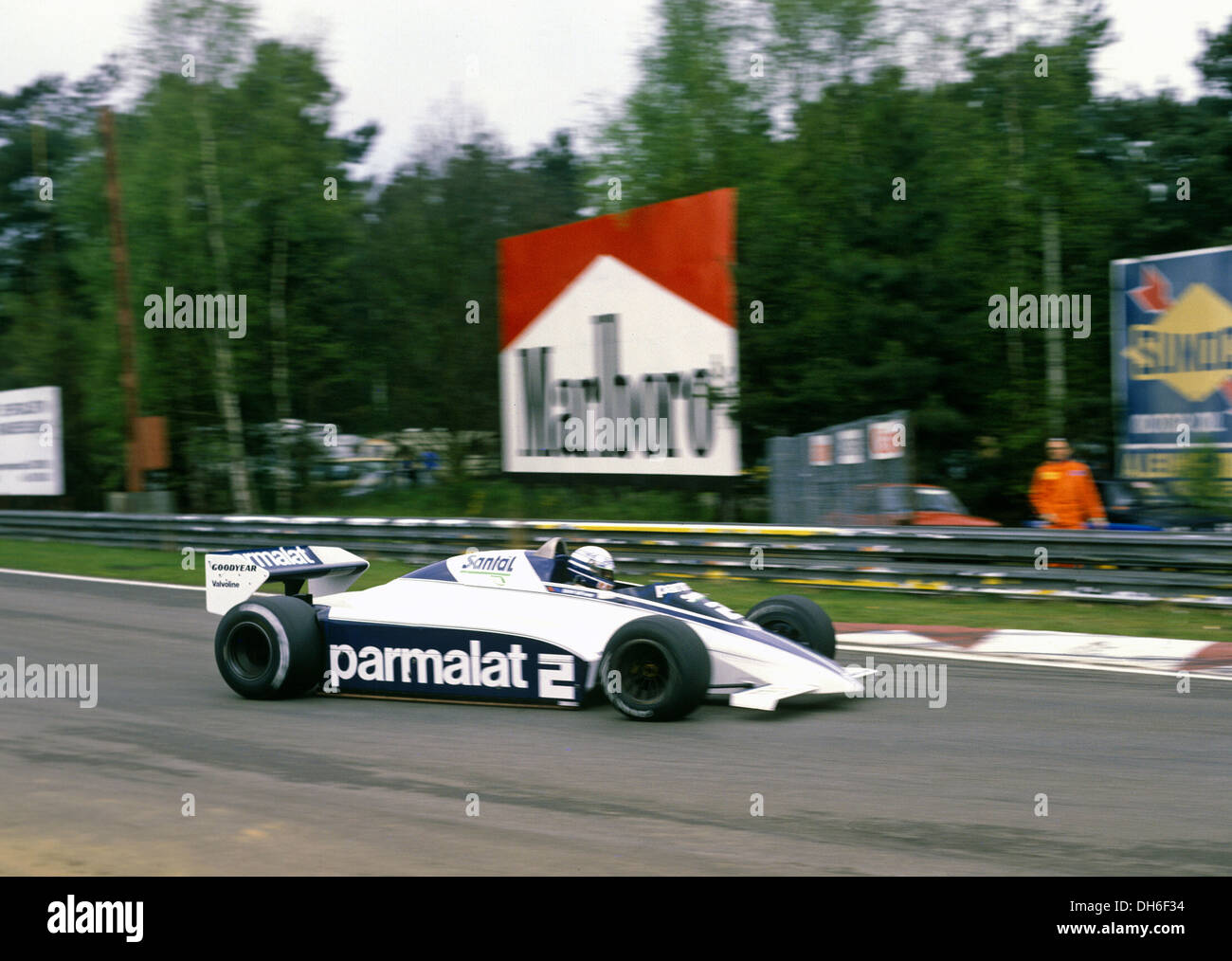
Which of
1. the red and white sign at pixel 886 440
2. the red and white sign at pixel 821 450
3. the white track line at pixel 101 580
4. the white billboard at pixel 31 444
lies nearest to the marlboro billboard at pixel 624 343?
the red and white sign at pixel 821 450

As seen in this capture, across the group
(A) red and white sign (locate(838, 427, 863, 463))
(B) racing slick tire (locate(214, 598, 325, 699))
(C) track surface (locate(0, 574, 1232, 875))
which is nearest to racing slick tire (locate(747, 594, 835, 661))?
(C) track surface (locate(0, 574, 1232, 875))

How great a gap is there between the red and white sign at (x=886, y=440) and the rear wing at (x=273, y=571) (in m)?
6.96

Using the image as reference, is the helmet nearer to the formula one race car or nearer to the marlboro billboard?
the formula one race car

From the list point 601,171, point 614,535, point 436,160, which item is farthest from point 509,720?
point 436,160

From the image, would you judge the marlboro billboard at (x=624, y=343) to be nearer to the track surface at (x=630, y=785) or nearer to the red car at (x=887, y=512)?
the red car at (x=887, y=512)

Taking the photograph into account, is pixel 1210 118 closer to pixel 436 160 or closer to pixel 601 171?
pixel 601 171

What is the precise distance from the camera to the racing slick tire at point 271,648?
25.8ft

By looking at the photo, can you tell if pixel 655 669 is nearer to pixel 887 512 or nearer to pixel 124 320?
pixel 887 512

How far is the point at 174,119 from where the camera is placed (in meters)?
27.2

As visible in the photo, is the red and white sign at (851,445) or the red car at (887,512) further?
the red and white sign at (851,445)

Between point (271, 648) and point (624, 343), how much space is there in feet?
38.6

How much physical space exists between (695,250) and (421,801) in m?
13.6

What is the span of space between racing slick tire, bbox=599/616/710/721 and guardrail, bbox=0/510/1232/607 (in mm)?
5881

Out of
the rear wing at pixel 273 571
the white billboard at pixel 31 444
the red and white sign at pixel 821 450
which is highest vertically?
the white billboard at pixel 31 444
